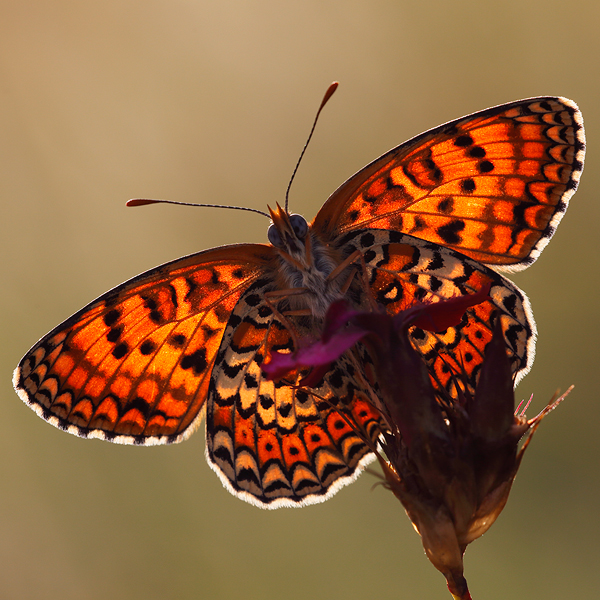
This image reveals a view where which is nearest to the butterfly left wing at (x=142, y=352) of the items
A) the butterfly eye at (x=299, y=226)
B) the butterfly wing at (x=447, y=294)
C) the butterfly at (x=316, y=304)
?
the butterfly at (x=316, y=304)

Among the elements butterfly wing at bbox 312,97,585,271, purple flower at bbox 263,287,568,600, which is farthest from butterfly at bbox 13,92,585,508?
purple flower at bbox 263,287,568,600

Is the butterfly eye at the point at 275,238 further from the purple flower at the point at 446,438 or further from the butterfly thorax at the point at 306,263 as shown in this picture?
the purple flower at the point at 446,438

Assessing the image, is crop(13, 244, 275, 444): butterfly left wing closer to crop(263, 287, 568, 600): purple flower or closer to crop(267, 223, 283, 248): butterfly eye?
crop(267, 223, 283, 248): butterfly eye

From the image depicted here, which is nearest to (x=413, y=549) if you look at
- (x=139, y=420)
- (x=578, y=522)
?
(x=578, y=522)

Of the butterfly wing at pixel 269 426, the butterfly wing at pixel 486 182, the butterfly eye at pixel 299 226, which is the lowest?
the butterfly wing at pixel 269 426

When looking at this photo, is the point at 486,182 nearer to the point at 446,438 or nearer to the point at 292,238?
the point at 292,238

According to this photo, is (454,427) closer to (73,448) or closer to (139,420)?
(139,420)

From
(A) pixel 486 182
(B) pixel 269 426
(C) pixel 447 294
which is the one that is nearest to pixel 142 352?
(B) pixel 269 426
